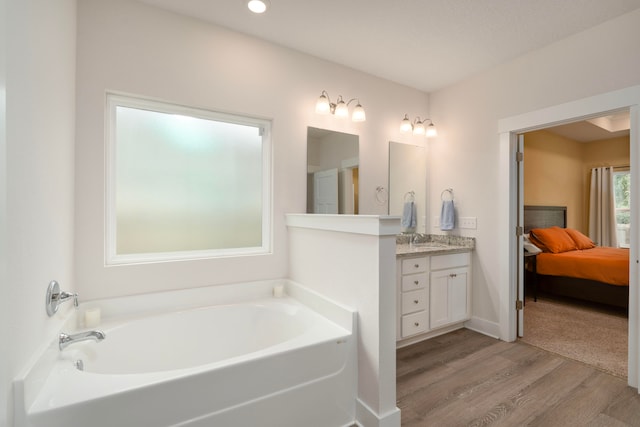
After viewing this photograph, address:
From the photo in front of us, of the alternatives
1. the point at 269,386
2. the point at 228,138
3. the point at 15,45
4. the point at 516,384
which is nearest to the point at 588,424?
the point at 516,384

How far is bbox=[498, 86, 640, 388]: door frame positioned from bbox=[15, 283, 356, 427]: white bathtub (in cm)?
185

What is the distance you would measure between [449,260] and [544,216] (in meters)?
3.27

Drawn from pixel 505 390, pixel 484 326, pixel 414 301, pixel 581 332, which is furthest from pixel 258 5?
pixel 581 332

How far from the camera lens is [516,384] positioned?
2121mm

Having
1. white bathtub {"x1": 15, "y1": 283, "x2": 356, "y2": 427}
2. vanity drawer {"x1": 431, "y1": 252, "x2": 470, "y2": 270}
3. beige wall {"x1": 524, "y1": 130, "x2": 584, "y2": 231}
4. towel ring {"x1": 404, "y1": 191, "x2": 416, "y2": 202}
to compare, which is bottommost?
white bathtub {"x1": 15, "y1": 283, "x2": 356, "y2": 427}

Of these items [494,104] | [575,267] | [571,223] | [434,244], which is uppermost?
[494,104]

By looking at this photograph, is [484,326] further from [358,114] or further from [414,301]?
[358,114]

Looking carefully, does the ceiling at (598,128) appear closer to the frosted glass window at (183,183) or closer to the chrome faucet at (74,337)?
the frosted glass window at (183,183)

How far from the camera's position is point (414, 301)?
267 centimetres

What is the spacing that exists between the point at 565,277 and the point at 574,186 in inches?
112

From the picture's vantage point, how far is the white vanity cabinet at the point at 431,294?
261 cm

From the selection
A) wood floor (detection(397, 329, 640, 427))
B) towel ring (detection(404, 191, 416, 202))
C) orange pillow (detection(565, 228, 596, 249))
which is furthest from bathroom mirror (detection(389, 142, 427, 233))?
orange pillow (detection(565, 228, 596, 249))

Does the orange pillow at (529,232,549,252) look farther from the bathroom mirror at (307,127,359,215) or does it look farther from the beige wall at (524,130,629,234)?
the bathroom mirror at (307,127,359,215)

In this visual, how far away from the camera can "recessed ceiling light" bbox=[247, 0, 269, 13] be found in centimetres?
203
